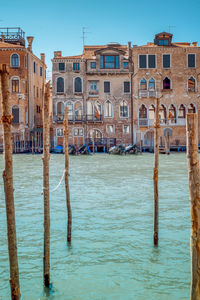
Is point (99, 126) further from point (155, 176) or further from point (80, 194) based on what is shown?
point (155, 176)

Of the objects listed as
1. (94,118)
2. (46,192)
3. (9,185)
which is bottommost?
(46,192)

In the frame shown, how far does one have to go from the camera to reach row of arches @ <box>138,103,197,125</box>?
2677 centimetres

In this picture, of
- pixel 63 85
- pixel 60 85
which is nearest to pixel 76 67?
pixel 63 85

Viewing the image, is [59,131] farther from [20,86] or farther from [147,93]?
[147,93]

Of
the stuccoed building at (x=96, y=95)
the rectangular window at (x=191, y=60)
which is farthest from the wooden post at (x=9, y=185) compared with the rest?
the rectangular window at (x=191, y=60)

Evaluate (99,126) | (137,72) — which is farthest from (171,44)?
(99,126)

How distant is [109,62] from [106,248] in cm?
2264

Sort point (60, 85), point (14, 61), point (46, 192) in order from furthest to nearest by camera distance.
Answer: point (60, 85), point (14, 61), point (46, 192)

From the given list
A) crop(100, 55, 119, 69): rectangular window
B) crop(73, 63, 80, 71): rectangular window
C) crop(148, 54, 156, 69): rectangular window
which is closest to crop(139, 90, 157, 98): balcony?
crop(148, 54, 156, 69): rectangular window

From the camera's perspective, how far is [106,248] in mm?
5496

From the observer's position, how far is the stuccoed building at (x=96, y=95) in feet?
87.4

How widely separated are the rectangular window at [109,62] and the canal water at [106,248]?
716 inches

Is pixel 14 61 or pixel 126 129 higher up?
pixel 14 61

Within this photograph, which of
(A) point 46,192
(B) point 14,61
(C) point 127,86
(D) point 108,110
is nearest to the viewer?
(A) point 46,192
